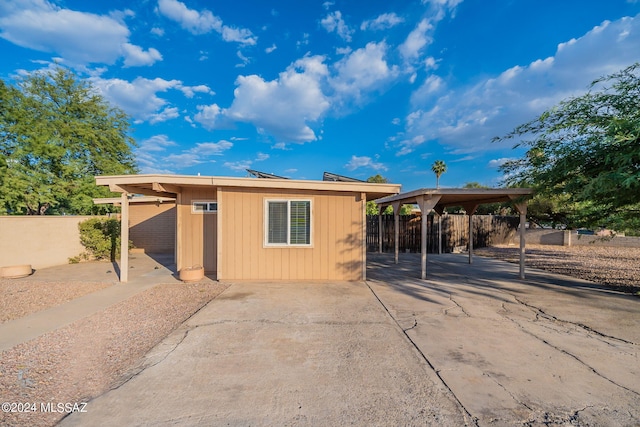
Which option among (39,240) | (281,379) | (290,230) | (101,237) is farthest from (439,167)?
(39,240)

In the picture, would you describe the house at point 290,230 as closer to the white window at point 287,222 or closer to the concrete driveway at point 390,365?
the white window at point 287,222

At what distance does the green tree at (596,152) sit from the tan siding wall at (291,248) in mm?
4485

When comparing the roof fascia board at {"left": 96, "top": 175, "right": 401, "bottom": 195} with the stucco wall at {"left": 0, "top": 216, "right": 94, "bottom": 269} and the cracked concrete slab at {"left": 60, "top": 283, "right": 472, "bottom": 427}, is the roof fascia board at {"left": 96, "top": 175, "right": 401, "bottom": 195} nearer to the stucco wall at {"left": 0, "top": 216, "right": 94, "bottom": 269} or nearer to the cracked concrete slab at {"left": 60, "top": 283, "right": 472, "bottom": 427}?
the cracked concrete slab at {"left": 60, "top": 283, "right": 472, "bottom": 427}

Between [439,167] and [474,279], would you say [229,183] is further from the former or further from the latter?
[439,167]

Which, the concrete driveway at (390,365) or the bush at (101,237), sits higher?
the bush at (101,237)

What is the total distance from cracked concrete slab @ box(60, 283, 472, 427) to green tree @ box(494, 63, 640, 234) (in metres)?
4.92

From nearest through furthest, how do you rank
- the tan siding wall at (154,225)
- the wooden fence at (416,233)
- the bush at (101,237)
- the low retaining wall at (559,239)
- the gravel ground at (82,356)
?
the gravel ground at (82,356) → the bush at (101,237) → the tan siding wall at (154,225) → the wooden fence at (416,233) → the low retaining wall at (559,239)

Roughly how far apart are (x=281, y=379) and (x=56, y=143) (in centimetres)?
1644

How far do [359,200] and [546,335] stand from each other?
418 cm

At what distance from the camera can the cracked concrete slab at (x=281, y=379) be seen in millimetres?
1982

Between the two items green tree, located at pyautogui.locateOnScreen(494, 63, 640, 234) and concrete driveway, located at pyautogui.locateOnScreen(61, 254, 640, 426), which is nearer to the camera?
concrete driveway, located at pyautogui.locateOnScreen(61, 254, 640, 426)

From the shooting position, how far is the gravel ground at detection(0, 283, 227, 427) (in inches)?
87.5

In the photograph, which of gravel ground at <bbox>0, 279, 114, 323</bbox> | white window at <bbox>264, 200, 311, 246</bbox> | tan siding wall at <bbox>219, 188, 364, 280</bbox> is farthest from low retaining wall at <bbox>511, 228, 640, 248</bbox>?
gravel ground at <bbox>0, 279, 114, 323</bbox>

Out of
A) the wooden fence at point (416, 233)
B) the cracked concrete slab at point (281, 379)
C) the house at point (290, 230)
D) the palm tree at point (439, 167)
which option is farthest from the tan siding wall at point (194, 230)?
the palm tree at point (439, 167)
